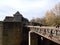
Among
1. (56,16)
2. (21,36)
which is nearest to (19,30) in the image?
(21,36)

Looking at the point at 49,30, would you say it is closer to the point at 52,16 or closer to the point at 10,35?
the point at 10,35

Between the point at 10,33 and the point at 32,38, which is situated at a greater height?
the point at 10,33

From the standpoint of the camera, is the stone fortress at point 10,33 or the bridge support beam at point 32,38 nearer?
the bridge support beam at point 32,38

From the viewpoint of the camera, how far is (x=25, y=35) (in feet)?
100

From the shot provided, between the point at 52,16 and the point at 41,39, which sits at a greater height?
the point at 52,16

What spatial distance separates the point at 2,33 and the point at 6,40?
1287 mm

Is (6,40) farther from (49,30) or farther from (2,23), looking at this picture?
(49,30)

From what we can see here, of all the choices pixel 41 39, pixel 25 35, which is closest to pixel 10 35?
pixel 25 35

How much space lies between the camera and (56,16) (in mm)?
59312

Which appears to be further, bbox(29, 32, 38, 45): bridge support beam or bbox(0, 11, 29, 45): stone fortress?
bbox(0, 11, 29, 45): stone fortress

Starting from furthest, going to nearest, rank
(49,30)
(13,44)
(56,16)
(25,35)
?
(56,16) < (25,35) < (13,44) < (49,30)

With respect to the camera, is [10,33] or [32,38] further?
[10,33]

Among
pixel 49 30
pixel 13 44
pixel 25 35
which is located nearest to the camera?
pixel 49 30

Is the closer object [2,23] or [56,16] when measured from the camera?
[2,23]
